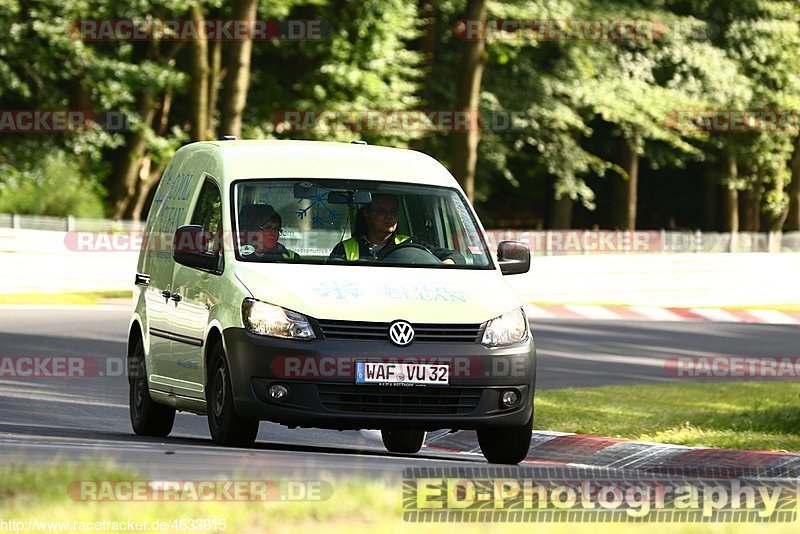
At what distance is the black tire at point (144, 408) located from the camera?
12555mm

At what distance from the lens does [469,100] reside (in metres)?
37.9

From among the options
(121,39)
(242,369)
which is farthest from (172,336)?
(121,39)

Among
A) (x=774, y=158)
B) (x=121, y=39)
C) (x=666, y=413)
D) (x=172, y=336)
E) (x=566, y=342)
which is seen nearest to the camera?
(x=172, y=336)

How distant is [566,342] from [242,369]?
14373 millimetres

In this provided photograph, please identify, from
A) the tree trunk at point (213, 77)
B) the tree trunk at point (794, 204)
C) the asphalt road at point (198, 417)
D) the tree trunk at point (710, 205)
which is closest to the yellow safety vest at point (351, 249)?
the asphalt road at point (198, 417)

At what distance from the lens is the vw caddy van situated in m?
10.4

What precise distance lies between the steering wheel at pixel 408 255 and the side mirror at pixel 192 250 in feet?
3.40

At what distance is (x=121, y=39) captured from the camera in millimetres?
38875

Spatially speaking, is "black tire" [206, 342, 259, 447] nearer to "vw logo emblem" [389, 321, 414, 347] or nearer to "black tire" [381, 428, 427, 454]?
"vw logo emblem" [389, 321, 414, 347]

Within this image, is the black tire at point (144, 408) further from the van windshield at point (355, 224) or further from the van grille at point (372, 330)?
the van grille at point (372, 330)

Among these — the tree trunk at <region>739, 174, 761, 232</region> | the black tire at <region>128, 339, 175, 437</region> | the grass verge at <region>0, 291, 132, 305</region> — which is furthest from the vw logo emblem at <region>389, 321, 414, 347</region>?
the tree trunk at <region>739, 174, 761, 232</region>

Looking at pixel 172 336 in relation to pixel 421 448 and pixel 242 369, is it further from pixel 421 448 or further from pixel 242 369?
Result: pixel 421 448

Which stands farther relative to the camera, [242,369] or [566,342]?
[566,342]

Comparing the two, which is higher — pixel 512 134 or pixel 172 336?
pixel 172 336
